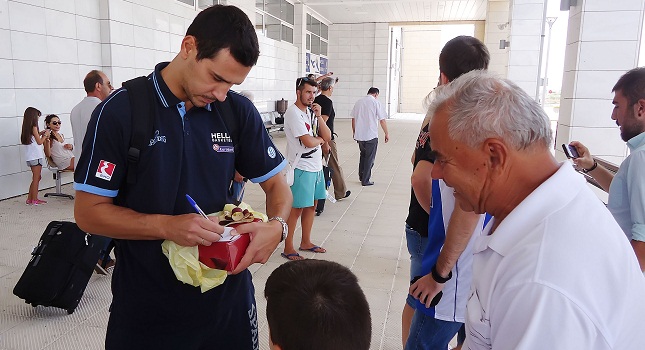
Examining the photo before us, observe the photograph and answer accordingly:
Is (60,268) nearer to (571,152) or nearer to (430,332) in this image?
(430,332)

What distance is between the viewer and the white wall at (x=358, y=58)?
22578mm

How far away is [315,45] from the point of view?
69.3 feet

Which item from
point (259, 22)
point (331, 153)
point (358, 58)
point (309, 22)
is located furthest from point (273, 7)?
point (331, 153)

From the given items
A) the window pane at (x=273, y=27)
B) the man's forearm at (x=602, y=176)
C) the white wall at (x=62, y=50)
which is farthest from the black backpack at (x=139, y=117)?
the window pane at (x=273, y=27)

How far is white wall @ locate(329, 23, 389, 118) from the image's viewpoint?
22.6 meters

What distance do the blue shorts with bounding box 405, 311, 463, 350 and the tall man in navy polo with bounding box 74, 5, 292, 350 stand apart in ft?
2.47

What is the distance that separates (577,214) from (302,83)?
3841 millimetres

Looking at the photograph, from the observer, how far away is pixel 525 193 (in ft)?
3.06

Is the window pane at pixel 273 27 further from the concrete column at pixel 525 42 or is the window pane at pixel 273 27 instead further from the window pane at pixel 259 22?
the concrete column at pixel 525 42

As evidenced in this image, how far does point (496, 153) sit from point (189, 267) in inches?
36.3

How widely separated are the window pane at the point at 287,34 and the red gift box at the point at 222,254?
16049mm

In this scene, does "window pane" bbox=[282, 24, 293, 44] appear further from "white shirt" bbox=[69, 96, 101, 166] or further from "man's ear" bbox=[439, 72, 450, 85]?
"man's ear" bbox=[439, 72, 450, 85]

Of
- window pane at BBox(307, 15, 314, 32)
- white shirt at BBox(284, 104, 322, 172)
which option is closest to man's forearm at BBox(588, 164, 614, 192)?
white shirt at BBox(284, 104, 322, 172)

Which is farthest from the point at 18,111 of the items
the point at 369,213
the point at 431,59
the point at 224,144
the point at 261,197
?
the point at 431,59
